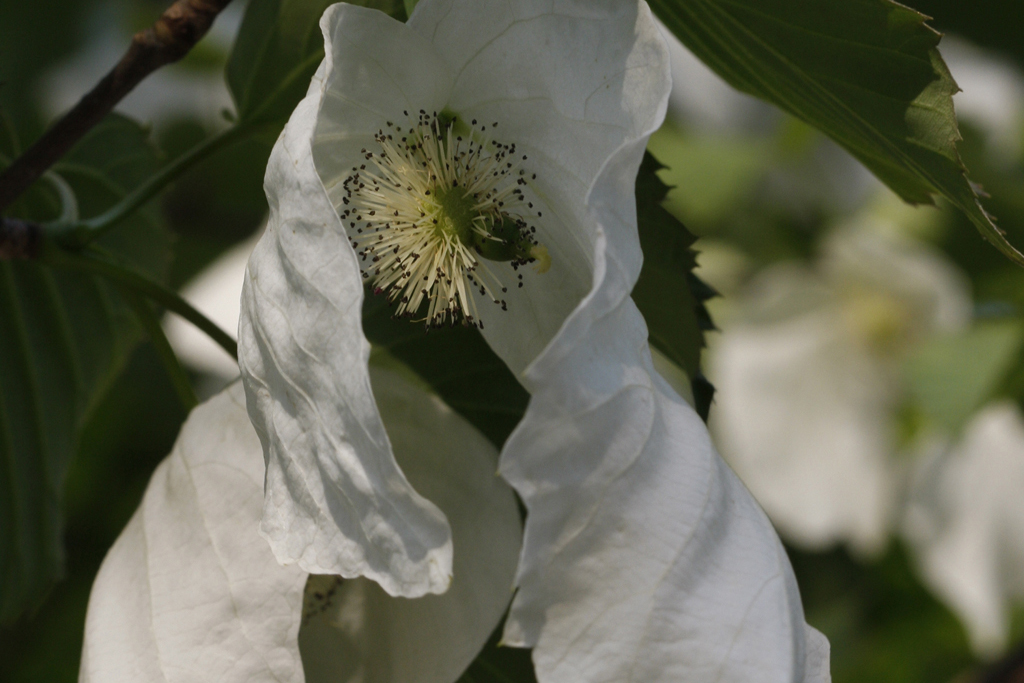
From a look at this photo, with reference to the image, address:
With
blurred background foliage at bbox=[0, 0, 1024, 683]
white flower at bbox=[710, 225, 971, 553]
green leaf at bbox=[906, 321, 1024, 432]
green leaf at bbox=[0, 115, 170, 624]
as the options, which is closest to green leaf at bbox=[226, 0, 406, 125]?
green leaf at bbox=[0, 115, 170, 624]

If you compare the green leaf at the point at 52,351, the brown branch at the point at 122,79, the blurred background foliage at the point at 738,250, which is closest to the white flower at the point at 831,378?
the blurred background foliage at the point at 738,250

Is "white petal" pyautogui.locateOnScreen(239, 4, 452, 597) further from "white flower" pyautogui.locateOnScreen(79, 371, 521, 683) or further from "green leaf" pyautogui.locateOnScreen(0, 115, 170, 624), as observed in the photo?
"green leaf" pyautogui.locateOnScreen(0, 115, 170, 624)

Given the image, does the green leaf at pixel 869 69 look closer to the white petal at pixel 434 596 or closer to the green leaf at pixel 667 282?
the green leaf at pixel 667 282

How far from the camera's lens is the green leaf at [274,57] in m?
0.42

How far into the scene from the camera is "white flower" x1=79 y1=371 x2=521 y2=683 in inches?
13.2

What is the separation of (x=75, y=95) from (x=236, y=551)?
1.49 meters

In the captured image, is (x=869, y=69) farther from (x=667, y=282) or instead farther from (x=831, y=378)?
(x=831, y=378)

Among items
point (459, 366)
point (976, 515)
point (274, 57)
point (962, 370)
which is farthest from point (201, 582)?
point (976, 515)

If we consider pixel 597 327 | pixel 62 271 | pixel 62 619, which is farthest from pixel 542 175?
pixel 62 619

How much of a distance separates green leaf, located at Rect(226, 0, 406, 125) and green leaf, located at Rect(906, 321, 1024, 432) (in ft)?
2.30

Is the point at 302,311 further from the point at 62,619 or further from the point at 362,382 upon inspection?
the point at 62,619

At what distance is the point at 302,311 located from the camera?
268 millimetres

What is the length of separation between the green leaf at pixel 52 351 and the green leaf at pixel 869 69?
35 cm

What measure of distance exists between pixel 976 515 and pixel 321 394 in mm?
1038
